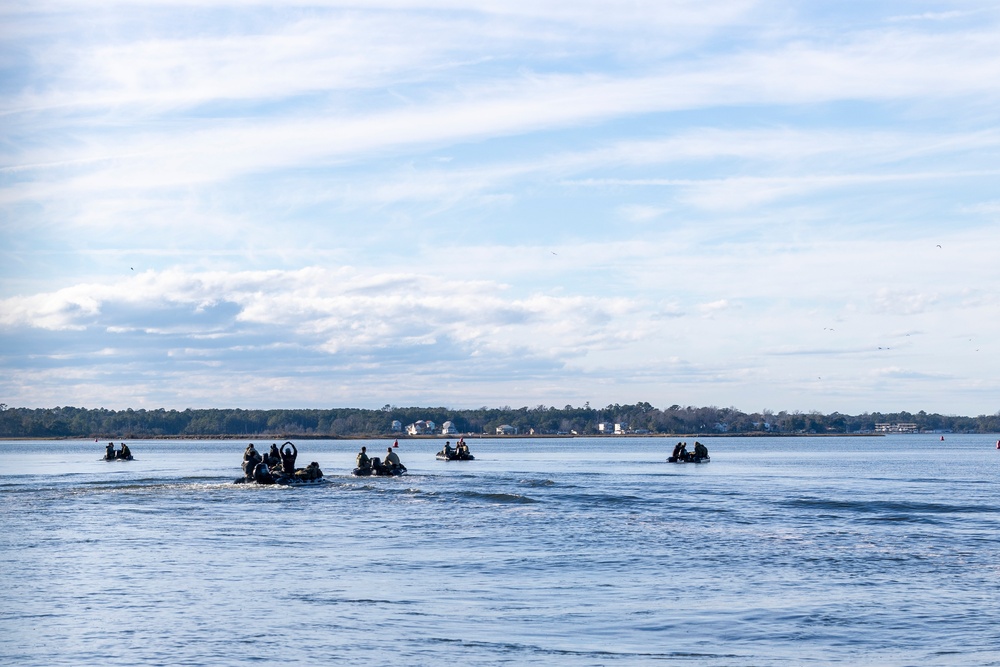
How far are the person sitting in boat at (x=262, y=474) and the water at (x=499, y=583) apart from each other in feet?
34.4

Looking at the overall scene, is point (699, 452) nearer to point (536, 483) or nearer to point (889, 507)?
point (536, 483)

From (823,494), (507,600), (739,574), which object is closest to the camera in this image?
(507,600)

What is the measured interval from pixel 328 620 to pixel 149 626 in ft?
9.89

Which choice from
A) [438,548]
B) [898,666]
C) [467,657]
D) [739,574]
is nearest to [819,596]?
[739,574]

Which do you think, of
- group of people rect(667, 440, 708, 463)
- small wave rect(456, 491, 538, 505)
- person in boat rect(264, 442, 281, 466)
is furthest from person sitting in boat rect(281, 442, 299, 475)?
group of people rect(667, 440, 708, 463)

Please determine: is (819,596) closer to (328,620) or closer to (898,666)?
(898,666)

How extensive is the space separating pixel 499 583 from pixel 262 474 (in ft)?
115

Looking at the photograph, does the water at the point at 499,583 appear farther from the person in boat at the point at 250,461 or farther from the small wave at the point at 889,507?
the person in boat at the point at 250,461

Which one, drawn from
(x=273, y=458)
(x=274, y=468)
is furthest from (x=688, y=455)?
(x=274, y=468)

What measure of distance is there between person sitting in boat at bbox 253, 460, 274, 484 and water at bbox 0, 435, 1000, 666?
10.5 m

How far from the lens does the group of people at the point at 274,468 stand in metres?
56.3

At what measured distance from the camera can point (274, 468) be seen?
57.4 m

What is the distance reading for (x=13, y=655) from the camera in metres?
16.6

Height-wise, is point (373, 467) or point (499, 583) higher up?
point (373, 467)
